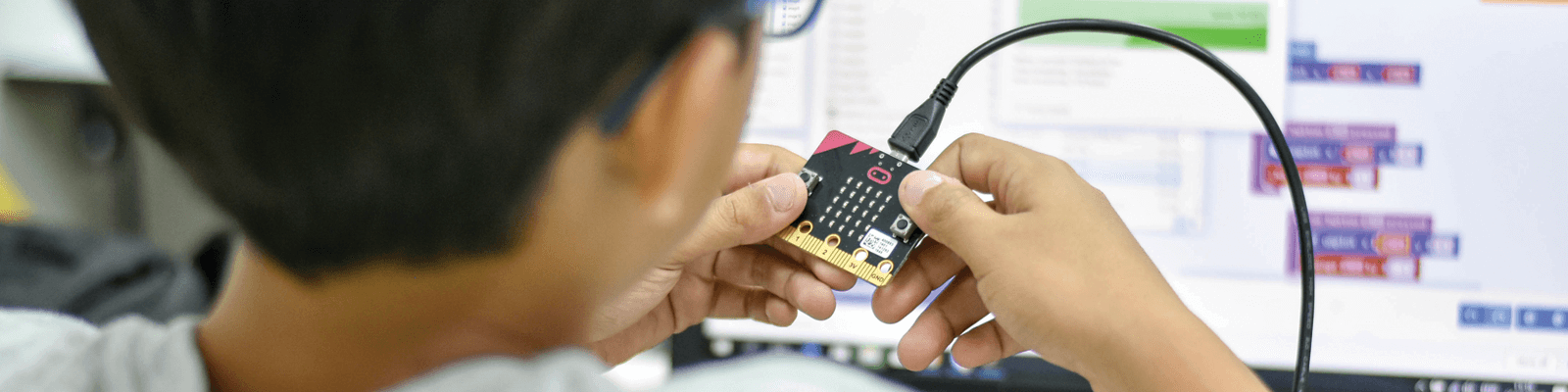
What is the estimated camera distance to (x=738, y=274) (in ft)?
1.81

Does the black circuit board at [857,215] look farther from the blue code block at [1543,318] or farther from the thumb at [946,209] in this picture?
the blue code block at [1543,318]

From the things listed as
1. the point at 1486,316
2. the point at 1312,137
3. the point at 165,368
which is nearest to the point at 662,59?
the point at 165,368

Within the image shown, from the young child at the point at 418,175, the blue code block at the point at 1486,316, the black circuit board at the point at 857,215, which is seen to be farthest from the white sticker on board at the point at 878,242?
the blue code block at the point at 1486,316

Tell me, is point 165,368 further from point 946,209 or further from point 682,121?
point 946,209

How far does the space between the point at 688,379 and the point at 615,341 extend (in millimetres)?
280

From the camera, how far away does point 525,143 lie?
23 centimetres

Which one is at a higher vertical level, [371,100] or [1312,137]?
[371,100]

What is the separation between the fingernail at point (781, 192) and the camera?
47 centimetres

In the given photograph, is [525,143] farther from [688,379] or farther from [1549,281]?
[1549,281]

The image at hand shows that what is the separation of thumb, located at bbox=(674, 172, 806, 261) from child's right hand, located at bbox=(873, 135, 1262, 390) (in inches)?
2.6

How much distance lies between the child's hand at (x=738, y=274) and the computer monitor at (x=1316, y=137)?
0.08 m

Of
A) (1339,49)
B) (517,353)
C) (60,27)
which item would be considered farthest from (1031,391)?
(60,27)

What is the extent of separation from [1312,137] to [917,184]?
268 millimetres

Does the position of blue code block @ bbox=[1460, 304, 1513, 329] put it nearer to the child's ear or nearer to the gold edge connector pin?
the gold edge connector pin
